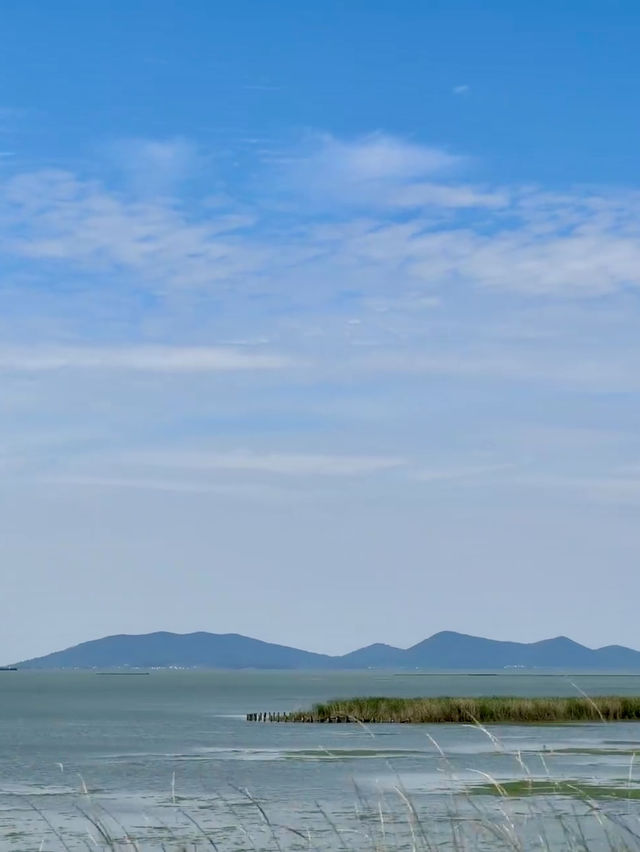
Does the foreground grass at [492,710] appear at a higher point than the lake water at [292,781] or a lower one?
higher

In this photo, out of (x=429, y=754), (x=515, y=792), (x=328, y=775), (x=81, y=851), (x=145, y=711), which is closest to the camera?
(x=81, y=851)

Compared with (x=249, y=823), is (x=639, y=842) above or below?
above

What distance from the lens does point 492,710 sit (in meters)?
58.1

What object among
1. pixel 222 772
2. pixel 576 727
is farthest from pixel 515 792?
pixel 576 727

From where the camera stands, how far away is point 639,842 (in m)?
5.84

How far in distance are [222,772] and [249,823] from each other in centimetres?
1154

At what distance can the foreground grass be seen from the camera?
58125 mm

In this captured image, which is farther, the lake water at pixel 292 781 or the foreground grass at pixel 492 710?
the foreground grass at pixel 492 710

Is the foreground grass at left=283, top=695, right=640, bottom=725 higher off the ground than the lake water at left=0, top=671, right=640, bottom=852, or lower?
higher

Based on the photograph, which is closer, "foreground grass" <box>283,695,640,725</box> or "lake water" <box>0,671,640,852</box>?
"lake water" <box>0,671,640,852</box>

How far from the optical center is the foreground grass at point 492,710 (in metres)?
58.1

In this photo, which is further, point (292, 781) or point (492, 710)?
point (492, 710)

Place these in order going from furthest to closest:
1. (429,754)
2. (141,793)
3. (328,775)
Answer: (429,754)
(328,775)
(141,793)

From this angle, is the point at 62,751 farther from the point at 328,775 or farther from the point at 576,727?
the point at 576,727
